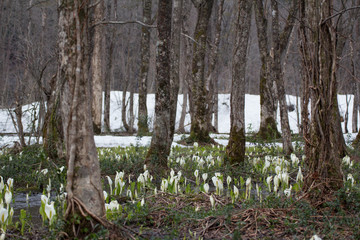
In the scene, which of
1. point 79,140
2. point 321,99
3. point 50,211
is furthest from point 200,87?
point 79,140

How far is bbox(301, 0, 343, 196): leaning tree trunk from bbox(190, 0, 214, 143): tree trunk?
347 inches

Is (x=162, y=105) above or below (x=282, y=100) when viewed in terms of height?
below

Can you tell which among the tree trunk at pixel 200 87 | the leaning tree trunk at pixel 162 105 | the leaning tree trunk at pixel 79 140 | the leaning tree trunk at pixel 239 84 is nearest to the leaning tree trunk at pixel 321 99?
the leaning tree trunk at pixel 79 140

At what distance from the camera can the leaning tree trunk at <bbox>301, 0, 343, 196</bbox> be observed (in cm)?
430

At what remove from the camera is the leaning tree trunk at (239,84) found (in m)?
7.64

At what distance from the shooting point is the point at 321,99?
4316 mm

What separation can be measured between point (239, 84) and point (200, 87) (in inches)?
242

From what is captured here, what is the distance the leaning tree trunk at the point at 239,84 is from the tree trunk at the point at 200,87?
5433 millimetres

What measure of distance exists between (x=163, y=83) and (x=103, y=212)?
452 centimetres

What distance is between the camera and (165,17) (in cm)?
771

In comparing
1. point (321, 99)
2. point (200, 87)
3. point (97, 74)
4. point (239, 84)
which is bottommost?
point (321, 99)

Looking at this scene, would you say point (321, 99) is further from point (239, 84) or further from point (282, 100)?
point (282, 100)

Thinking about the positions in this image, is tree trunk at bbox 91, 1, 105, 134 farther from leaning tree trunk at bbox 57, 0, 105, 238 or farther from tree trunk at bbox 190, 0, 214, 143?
leaning tree trunk at bbox 57, 0, 105, 238

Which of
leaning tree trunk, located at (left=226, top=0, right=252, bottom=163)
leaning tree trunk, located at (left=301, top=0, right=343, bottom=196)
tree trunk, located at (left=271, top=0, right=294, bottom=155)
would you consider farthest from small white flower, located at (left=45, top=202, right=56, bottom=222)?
tree trunk, located at (left=271, top=0, right=294, bottom=155)
